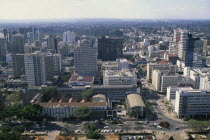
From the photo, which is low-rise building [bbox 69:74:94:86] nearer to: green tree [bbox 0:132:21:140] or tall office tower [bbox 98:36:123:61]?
green tree [bbox 0:132:21:140]

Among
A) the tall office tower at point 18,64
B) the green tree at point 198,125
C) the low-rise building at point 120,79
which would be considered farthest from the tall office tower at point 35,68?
the green tree at point 198,125

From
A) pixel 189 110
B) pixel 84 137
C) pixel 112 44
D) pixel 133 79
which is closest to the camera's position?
pixel 84 137

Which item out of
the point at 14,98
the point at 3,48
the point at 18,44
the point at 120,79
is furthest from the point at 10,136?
the point at 3,48

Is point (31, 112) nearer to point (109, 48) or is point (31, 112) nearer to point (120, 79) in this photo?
point (120, 79)

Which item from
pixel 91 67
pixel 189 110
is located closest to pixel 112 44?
pixel 91 67

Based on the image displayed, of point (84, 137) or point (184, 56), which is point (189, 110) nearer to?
point (84, 137)
